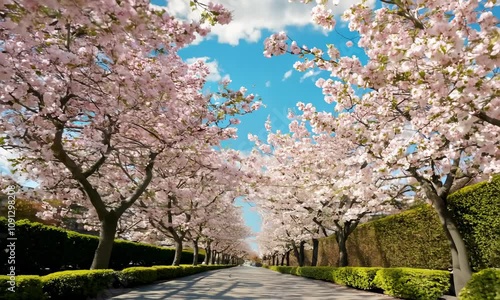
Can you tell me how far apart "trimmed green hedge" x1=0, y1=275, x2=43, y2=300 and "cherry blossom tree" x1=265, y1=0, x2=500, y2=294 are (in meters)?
6.79

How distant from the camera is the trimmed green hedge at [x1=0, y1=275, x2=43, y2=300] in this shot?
21.8 ft

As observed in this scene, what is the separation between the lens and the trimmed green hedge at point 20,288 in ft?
21.8

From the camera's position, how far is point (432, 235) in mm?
13602

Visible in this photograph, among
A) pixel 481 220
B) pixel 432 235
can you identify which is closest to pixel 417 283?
pixel 481 220

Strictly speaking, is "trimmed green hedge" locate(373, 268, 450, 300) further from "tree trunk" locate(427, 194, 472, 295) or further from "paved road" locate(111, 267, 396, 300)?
"paved road" locate(111, 267, 396, 300)

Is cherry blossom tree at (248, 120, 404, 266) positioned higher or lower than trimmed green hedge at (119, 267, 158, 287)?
higher

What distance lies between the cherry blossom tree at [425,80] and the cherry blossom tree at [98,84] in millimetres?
2593

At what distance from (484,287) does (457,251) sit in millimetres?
4431

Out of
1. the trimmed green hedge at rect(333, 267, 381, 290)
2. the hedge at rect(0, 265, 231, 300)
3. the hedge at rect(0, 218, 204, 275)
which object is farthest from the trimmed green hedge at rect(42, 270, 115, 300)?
the trimmed green hedge at rect(333, 267, 381, 290)

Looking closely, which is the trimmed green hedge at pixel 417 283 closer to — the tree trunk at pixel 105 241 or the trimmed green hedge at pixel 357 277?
the trimmed green hedge at pixel 357 277

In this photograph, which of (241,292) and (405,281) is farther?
(241,292)

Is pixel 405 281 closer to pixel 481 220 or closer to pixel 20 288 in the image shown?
pixel 481 220

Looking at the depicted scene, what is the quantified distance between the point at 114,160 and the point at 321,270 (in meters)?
14.8

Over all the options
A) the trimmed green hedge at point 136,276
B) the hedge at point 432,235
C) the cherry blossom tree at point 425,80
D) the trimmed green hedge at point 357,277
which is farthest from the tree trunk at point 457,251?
the trimmed green hedge at point 136,276
